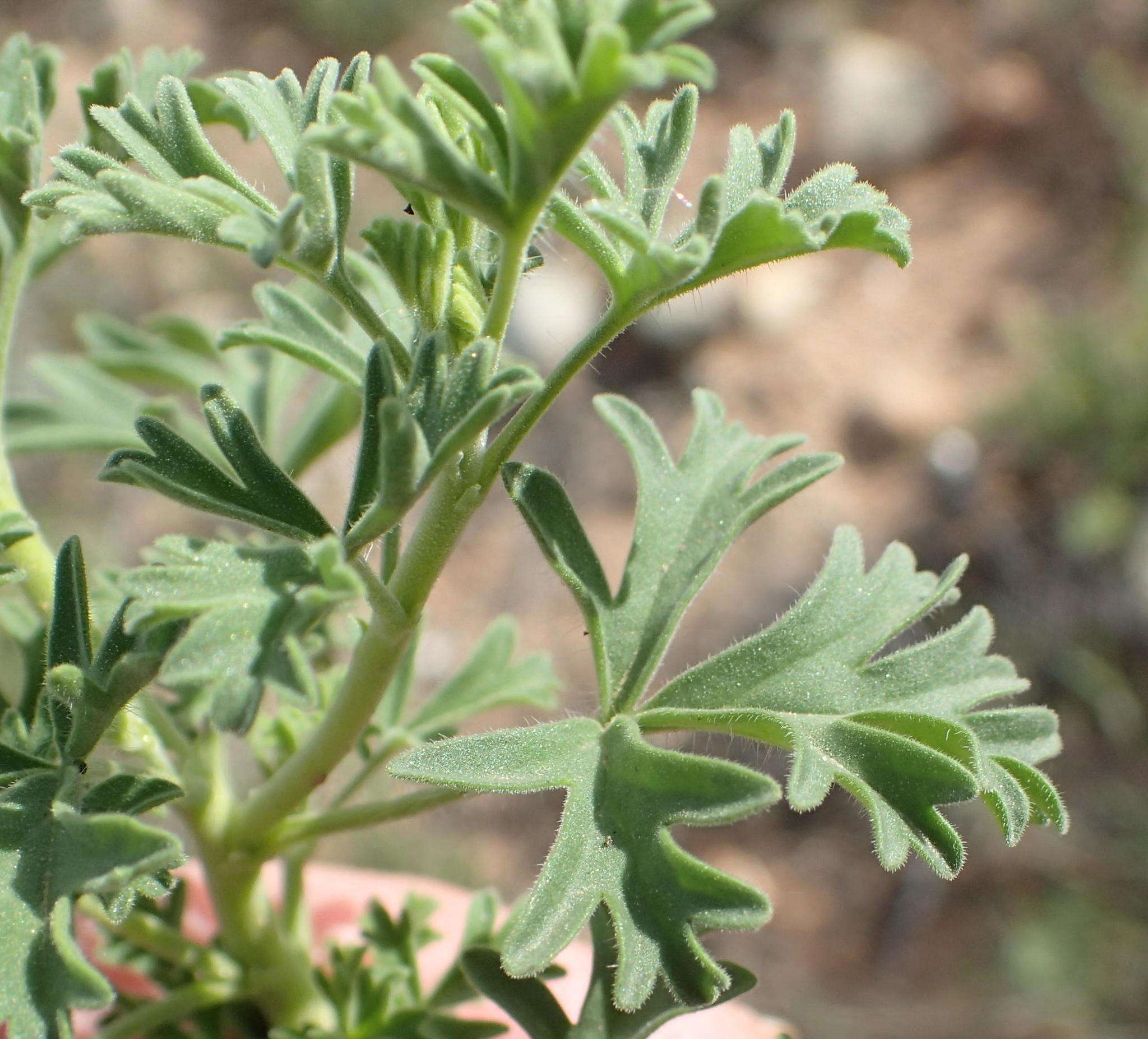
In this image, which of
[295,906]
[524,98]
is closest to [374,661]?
[524,98]

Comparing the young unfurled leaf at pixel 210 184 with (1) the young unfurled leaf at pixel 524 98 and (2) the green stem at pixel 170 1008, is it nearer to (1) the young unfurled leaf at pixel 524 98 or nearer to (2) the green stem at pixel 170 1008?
(1) the young unfurled leaf at pixel 524 98

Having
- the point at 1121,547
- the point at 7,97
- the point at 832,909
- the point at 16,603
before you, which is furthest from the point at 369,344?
the point at 1121,547

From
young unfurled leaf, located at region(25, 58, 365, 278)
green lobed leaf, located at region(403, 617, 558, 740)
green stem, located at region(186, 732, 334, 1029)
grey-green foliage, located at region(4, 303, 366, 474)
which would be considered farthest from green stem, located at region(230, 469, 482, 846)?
grey-green foliage, located at region(4, 303, 366, 474)

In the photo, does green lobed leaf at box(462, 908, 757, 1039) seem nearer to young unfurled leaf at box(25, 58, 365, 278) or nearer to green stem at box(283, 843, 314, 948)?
green stem at box(283, 843, 314, 948)

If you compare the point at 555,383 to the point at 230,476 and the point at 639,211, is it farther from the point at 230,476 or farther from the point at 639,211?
the point at 230,476

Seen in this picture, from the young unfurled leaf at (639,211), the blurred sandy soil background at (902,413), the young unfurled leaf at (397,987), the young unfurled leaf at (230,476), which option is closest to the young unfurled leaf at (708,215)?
the young unfurled leaf at (639,211)

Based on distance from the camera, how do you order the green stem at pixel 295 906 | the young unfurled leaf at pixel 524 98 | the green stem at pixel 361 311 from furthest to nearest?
the green stem at pixel 295 906 < the green stem at pixel 361 311 < the young unfurled leaf at pixel 524 98
